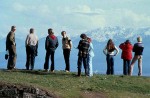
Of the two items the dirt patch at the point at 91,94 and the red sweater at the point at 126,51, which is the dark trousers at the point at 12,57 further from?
the dirt patch at the point at 91,94

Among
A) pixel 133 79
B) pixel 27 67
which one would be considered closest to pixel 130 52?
pixel 133 79

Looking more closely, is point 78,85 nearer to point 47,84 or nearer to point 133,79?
point 47,84

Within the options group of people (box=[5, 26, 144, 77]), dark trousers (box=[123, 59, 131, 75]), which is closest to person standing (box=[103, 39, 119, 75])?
group of people (box=[5, 26, 144, 77])

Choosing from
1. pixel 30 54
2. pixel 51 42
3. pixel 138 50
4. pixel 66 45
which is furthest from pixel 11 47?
pixel 138 50

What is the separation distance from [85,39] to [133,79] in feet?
11.5

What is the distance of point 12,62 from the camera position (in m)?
33.9

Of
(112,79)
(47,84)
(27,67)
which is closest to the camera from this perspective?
(47,84)

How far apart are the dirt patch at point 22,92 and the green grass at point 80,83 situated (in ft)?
1.87

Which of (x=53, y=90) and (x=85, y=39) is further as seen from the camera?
(x=85, y=39)

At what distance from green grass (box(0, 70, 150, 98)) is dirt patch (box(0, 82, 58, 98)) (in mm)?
569

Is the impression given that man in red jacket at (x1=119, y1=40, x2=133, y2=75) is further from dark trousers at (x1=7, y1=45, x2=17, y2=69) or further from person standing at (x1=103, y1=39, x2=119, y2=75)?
dark trousers at (x1=7, y1=45, x2=17, y2=69)

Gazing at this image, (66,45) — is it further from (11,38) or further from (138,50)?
(138,50)

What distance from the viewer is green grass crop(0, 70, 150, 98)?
28.3m

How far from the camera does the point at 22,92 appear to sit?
88.3ft
